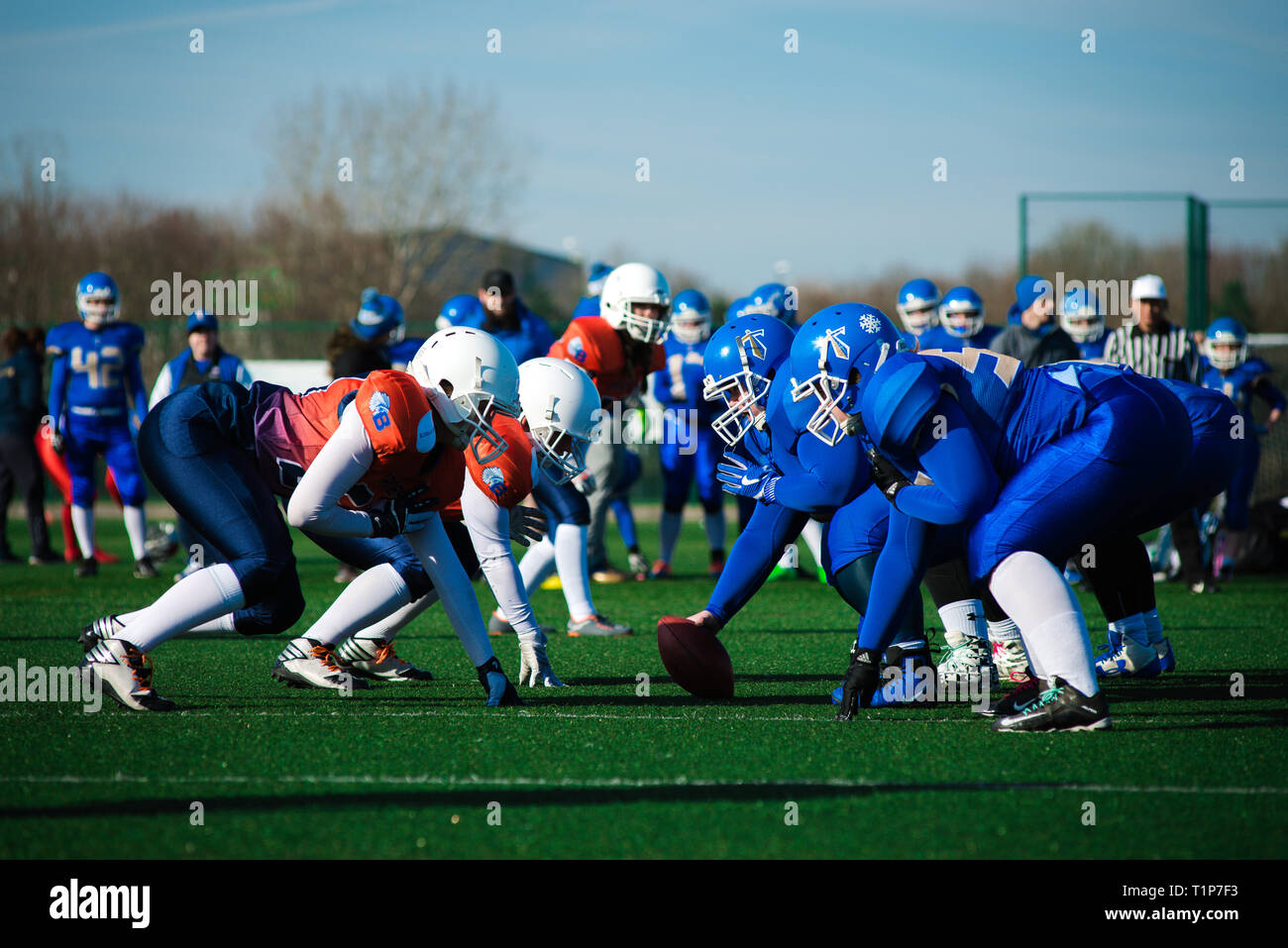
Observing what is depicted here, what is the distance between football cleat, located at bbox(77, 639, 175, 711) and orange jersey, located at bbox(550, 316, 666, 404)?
2857mm

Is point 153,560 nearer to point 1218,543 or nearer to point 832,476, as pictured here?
point 832,476

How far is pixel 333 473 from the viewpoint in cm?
464

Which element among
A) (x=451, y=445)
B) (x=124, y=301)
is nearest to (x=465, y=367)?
(x=451, y=445)

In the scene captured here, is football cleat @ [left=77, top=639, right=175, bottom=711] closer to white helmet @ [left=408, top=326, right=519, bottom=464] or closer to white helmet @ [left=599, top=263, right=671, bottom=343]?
white helmet @ [left=408, top=326, right=519, bottom=464]

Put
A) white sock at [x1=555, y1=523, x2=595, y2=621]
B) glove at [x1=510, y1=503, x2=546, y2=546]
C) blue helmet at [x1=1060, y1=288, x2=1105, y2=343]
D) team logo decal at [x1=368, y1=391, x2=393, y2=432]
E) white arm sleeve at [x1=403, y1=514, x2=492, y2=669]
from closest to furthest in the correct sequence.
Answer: team logo decal at [x1=368, y1=391, x2=393, y2=432], white arm sleeve at [x1=403, y1=514, x2=492, y2=669], glove at [x1=510, y1=503, x2=546, y2=546], white sock at [x1=555, y1=523, x2=595, y2=621], blue helmet at [x1=1060, y1=288, x2=1105, y2=343]

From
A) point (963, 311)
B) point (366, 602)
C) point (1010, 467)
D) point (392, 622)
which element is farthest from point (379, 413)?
point (963, 311)

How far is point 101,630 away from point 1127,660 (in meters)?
4.28

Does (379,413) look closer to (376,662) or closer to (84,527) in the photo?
(376,662)

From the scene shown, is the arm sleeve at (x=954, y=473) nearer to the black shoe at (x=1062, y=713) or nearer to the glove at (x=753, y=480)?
the black shoe at (x=1062, y=713)

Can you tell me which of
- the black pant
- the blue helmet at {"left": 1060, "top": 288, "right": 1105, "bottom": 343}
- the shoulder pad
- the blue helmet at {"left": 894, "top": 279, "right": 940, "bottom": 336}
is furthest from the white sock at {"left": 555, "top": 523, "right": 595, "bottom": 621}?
the black pant

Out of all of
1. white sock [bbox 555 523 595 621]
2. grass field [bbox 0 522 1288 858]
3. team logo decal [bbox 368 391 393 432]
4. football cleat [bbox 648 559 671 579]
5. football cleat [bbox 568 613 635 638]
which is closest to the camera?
grass field [bbox 0 522 1288 858]

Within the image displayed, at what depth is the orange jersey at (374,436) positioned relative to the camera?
183 inches

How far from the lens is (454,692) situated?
5.61m

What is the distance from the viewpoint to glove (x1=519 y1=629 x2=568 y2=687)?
560 centimetres
